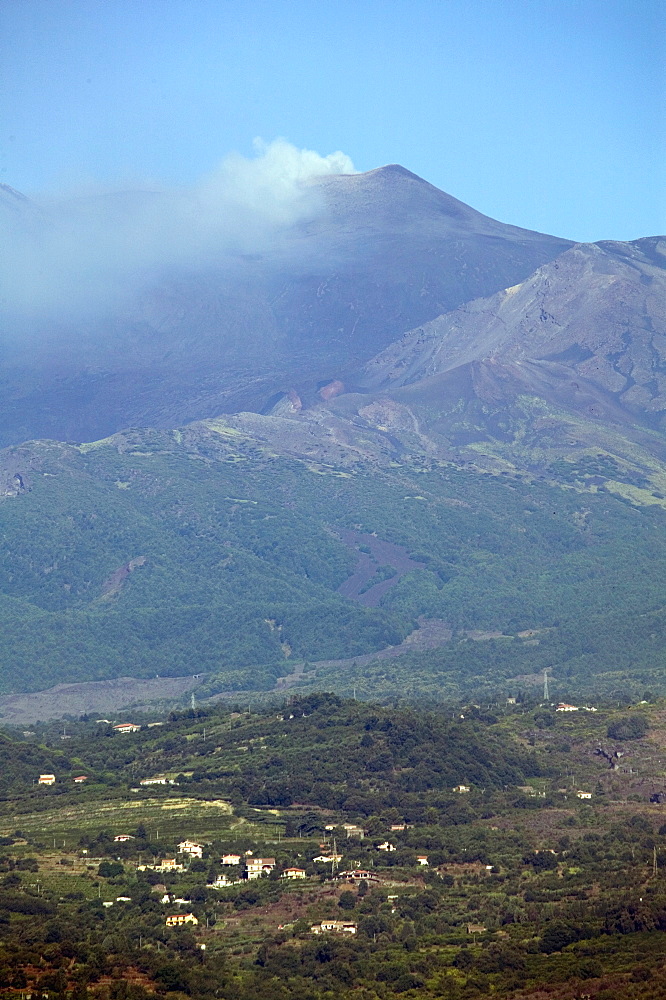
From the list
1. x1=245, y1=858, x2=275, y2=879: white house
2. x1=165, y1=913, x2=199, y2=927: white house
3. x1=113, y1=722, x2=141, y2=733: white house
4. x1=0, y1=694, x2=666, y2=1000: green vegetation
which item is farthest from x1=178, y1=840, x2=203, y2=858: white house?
x1=113, y1=722, x2=141, y2=733: white house

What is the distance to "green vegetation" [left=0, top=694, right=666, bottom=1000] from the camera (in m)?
58.5

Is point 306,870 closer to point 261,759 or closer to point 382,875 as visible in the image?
point 382,875

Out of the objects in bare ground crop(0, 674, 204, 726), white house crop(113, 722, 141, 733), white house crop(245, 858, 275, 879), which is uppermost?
bare ground crop(0, 674, 204, 726)

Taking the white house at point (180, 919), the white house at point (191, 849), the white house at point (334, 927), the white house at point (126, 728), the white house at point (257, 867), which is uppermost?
the white house at point (126, 728)

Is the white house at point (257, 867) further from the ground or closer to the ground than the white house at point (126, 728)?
closer to the ground

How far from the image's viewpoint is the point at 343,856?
259ft

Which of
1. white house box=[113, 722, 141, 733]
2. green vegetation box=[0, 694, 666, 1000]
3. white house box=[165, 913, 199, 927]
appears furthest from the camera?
white house box=[113, 722, 141, 733]

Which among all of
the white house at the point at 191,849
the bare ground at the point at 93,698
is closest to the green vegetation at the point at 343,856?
the white house at the point at 191,849

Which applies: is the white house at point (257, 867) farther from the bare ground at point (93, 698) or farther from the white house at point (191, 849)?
the bare ground at point (93, 698)

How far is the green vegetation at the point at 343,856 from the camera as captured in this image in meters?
58.5

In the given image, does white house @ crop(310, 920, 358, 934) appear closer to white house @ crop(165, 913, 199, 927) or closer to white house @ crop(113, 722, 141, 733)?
white house @ crop(165, 913, 199, 927)

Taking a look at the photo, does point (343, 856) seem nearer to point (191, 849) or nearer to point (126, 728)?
point (191, 849)

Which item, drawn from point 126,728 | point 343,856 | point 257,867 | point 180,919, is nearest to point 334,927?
point 180,919

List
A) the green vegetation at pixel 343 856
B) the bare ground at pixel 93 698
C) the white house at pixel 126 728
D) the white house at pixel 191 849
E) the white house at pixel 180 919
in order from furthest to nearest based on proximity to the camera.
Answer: the bare ground at pixel 93 698 < the white house at pixel 126 728 < the white house at pixel 191 849 < the white house at pixel 180 919 < the green vegetation at pixel 343 856
